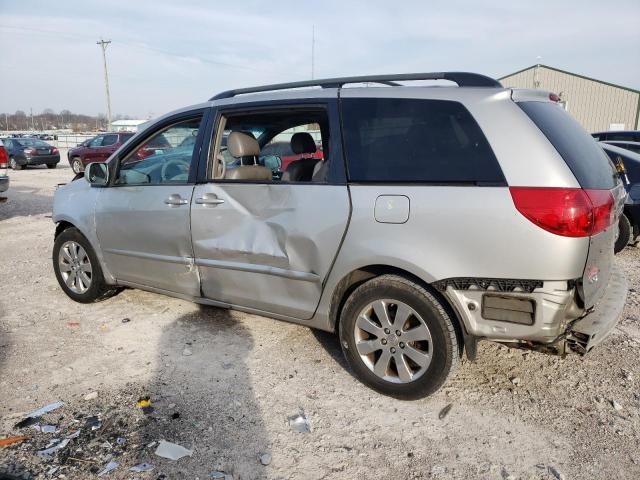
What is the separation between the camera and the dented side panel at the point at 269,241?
3020 mm

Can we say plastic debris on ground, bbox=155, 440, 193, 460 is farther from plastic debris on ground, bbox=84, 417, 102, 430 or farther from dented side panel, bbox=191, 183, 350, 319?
dented side panel, bbox=191, 183, 350, 319

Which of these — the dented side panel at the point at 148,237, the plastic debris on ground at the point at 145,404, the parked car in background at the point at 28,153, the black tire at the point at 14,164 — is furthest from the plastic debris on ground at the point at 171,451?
the black tire at the point at 14,164

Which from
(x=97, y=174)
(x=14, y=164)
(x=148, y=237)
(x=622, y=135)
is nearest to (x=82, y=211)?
(x=97, y=174)

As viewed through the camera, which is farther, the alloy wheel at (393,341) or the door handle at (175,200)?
the door handle at (175,200)

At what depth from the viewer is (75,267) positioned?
4613 mm

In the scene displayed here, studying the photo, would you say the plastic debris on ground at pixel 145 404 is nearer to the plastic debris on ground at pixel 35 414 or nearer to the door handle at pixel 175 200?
the plastic debris on ground at pixel 35 414

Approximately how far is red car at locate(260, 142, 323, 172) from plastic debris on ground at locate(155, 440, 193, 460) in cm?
227

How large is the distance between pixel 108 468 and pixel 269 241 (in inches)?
62.8

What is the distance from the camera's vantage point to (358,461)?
8.04 feet

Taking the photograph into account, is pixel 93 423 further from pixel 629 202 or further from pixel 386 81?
pixel 629 202

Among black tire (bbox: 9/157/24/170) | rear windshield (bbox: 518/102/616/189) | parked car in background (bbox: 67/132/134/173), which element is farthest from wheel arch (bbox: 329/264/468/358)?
black tire (bbox: 9/157/24/170)

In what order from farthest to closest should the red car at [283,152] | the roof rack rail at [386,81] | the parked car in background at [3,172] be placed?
the parked car in background at [3,172]
the red car at [283,152]
the roof rack rail at [386,81]

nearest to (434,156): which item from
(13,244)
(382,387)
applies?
(382,387)

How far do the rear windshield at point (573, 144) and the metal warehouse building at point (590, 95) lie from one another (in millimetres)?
30848
